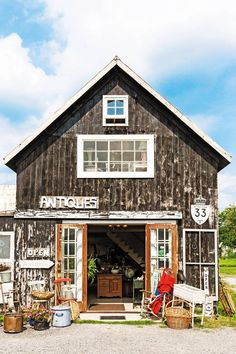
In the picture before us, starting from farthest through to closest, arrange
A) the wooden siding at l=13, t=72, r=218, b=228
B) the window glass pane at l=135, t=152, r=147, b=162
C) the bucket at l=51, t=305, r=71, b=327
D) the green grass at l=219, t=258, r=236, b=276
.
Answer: the green grass at l=219, t=258, r=236, b=276 → the window glass pane at l=135, t=152, r=147, b=162 → the wooden siding at l=13, t=72, r=218, b=228 → the bucket at l=51, t=305, r=71, b=327

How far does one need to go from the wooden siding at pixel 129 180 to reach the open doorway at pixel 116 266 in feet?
4.63

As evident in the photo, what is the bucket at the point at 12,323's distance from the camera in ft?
35.9

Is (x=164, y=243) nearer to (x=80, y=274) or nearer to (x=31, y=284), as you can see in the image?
(x=80, y=274)

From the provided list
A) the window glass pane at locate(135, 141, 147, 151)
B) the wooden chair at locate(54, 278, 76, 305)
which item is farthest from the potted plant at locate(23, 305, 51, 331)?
the window glass pane at locate(135, 141, 147, 151)

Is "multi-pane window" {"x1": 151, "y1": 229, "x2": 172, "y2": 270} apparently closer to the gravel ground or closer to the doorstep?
the doorstep

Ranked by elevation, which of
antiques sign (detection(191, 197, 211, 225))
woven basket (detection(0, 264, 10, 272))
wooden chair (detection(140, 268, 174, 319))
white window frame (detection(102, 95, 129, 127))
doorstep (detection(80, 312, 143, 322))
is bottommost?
doorstep (detection(80, 312, 143, 322))

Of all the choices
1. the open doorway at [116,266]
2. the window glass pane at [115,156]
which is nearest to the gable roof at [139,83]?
the window glass pane at [115,156]

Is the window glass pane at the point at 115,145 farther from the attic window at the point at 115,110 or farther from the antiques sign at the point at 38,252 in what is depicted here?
the antiques sign at the point at 38,252

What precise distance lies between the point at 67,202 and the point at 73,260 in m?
1.77

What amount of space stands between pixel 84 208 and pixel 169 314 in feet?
13.6

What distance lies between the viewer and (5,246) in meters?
13.7

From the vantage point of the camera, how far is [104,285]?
55.8 feet

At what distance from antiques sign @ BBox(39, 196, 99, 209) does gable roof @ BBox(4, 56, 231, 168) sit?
170 centimetres

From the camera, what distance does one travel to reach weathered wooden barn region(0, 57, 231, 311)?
13.6 meters
